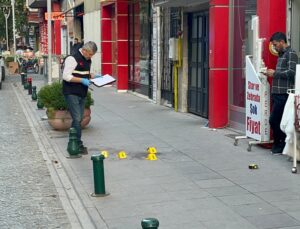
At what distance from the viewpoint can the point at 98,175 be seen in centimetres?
712

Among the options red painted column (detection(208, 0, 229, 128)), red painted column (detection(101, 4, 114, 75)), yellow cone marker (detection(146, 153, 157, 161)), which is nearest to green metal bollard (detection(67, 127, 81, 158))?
yellow cone marker (detection(146, 153, 157, 161))

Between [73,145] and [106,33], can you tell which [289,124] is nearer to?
[73,145]

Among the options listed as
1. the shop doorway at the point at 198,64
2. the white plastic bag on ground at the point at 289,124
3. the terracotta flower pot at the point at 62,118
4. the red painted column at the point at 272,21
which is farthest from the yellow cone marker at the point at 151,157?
the shop doorway at the point at 198,64

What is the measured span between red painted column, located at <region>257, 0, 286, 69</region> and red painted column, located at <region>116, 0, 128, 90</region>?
13020 mm

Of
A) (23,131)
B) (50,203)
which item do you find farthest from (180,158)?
(23,131)

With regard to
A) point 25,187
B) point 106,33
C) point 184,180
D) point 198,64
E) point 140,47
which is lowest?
point 25,187

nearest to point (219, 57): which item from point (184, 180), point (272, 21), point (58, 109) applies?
point (272, 21)

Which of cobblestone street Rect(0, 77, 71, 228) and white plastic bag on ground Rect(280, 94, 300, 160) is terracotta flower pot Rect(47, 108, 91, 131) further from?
white plastic bag on ground Rect(280, 94, 300, 160)

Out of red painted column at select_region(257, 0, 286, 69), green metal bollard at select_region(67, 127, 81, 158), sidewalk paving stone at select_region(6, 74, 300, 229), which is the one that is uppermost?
red painted column at select_region(257, 0, 286, 69)

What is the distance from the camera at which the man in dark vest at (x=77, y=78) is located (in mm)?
9758

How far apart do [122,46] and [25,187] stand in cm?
1496

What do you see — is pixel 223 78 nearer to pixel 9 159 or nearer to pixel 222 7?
pixel 222 7

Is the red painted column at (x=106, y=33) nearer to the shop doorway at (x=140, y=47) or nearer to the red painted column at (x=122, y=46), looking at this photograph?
the red painted column at (x=122, y=46)

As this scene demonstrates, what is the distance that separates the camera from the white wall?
26.5 meters
